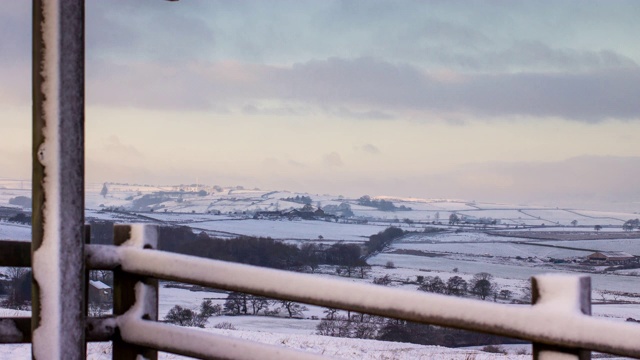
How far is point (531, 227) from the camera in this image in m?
99.9

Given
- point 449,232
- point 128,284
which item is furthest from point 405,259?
point 128,284

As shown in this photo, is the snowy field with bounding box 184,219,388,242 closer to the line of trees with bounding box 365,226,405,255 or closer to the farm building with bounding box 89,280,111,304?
the line of trees with bounding box 365,226,405,255

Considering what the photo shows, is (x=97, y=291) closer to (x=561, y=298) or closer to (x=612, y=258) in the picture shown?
(x=561, y=298)

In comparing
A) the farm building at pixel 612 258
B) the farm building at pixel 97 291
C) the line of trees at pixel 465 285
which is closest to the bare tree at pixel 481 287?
the line of trees at pixel 465 285

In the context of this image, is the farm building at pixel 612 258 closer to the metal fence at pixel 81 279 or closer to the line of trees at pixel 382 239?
the line of trees at pixel 382 239

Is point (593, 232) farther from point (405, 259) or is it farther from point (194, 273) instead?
point (194, 273)

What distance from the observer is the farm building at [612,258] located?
6502 cm

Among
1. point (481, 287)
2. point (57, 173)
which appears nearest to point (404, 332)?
point (481, 287)

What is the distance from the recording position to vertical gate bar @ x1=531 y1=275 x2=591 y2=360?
1722mm

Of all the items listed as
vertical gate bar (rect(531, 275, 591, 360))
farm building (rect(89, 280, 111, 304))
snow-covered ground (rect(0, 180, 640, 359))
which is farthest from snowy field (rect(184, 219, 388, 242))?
vertical gate bar (rect(531, 275, 591, 360))

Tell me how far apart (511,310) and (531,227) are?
103172 millimetres

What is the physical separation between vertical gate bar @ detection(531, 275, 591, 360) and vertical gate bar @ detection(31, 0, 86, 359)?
1534 mm

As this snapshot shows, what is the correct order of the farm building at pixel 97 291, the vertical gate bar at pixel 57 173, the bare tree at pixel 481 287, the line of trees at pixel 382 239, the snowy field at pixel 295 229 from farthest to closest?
the line of trees at pixel 382 239 → the snowy field at pixel 295 229 → the bare tree at pixel 481 287 → the farm building at pixel 97 291 → the vertical gate bar at pixel 57 173

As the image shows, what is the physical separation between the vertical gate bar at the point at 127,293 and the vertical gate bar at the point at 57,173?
378 millimetres
